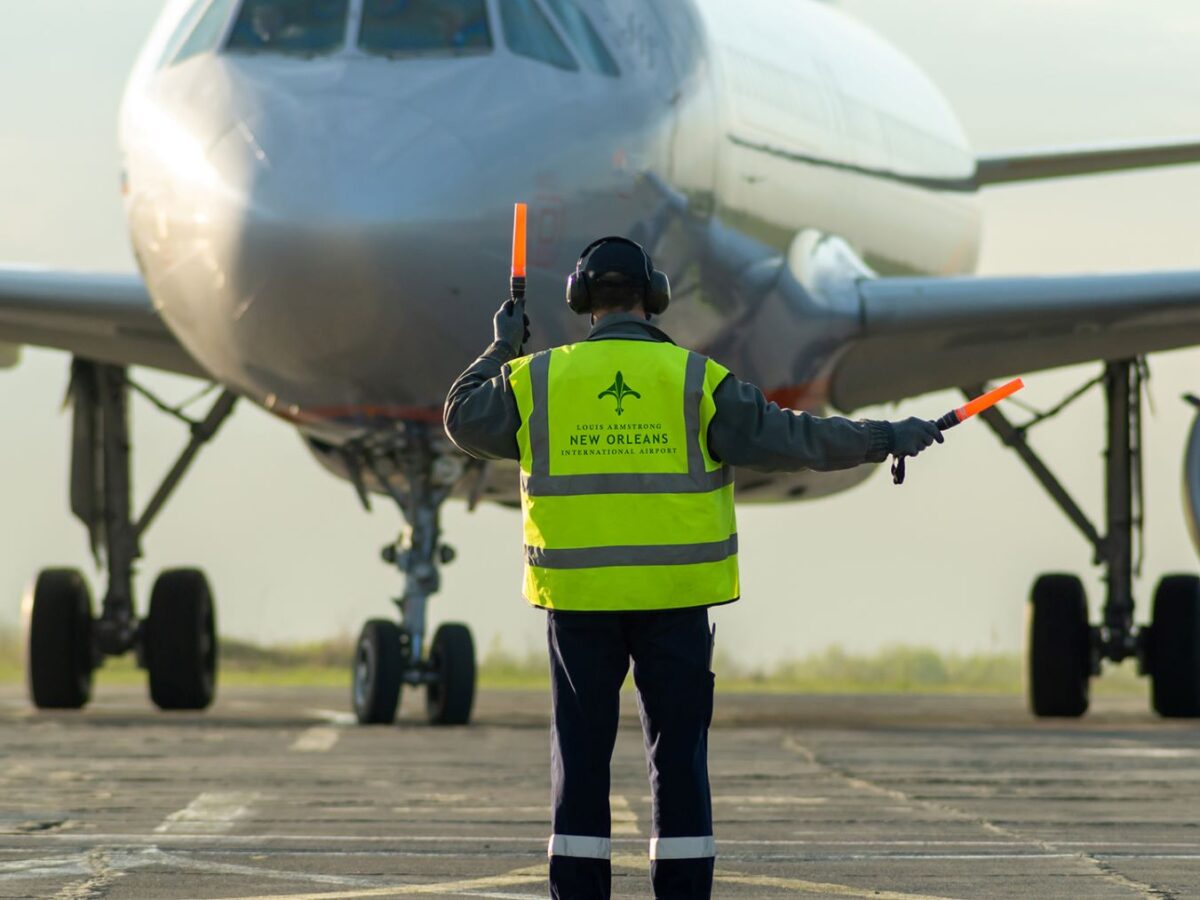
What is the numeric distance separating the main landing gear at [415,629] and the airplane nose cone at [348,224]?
1.14 meters

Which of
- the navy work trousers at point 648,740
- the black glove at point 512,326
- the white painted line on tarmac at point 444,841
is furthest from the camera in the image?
the white painted line on tarmac at point 444,841

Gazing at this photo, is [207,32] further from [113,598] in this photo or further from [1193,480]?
[1193,480]

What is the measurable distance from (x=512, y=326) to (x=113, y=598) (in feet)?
35.2

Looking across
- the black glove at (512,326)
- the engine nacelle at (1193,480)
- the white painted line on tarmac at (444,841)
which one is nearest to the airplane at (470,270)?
the engine nacelle at (1193,480)

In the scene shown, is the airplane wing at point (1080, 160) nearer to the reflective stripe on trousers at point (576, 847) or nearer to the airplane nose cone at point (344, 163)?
the airplane nose cone at point (344, 163)

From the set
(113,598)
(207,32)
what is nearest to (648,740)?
(207,32)

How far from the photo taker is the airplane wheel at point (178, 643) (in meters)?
15.8

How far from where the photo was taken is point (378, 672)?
1291cm

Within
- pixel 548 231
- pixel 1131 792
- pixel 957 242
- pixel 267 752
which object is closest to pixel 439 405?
pixel 548 231

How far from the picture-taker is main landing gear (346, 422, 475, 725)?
12930 millimetres

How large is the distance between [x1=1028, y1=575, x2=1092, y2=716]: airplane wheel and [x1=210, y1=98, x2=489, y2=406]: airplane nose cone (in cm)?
578

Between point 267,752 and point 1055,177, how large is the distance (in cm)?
949

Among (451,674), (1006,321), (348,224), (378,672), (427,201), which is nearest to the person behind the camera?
(348,224)

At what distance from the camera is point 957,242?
18.3 meters
